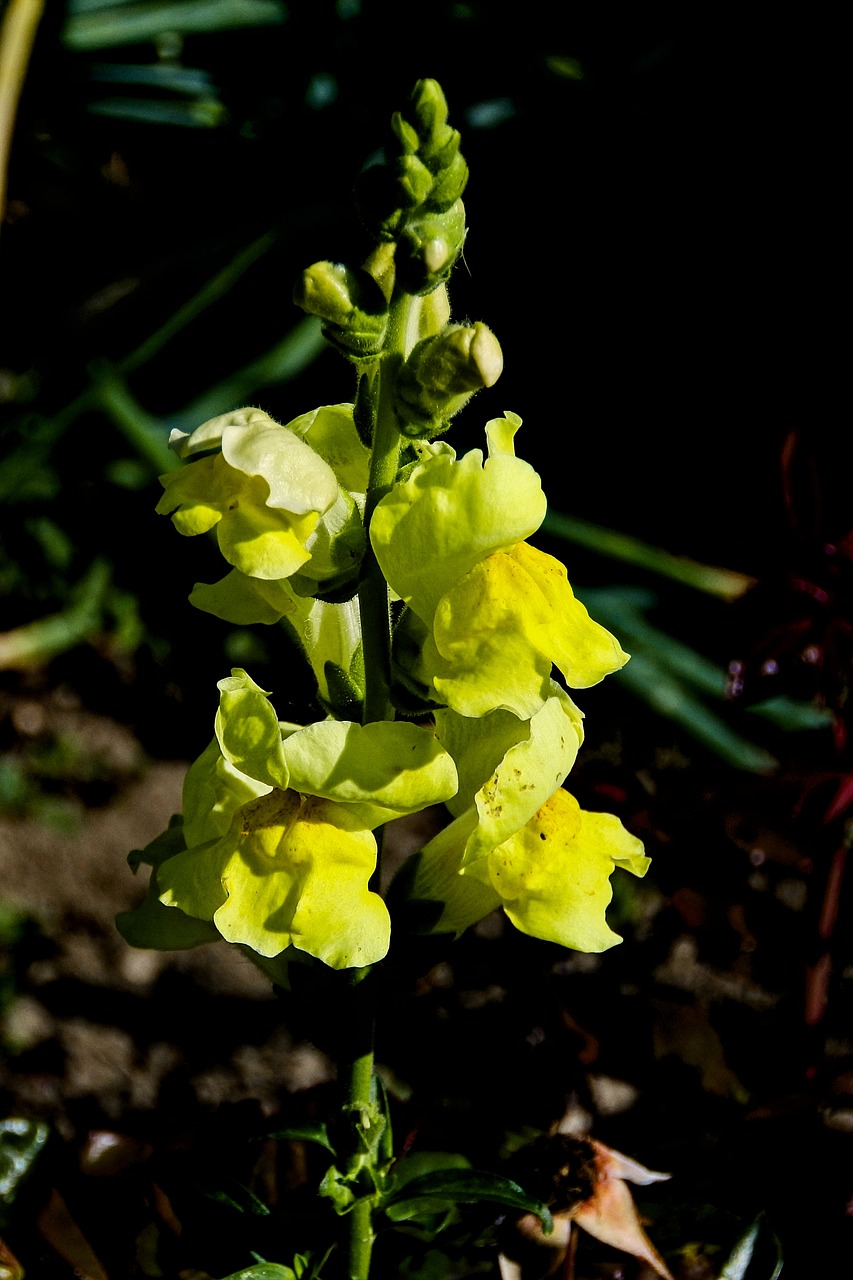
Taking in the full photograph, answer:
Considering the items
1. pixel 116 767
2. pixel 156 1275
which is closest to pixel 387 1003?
pixel 156 1275

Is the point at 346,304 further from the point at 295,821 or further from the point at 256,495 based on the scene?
the point at 295,821

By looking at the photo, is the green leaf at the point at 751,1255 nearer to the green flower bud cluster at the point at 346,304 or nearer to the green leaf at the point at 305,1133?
the green leaf at the point at 305,1133

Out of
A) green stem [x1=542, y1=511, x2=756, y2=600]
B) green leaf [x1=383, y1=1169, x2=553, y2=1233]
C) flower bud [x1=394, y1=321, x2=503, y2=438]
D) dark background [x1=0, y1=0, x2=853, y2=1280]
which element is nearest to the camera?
flower bud [x1=394, y1=321, x2=503, y2=438]

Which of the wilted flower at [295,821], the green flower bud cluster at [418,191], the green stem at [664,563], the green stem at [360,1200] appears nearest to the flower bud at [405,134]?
the green flower bud cluster at [418,191]

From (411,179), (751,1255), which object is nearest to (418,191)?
(411,179)

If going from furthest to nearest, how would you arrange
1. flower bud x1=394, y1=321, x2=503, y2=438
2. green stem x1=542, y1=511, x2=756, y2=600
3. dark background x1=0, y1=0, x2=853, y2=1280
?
dark background x1=0, y1=0, x2=853, y2=1280
green stem x1=542, y1=511, x2=756, y2=600
flower bud x1=394, y1=321, x2=503, y2=438

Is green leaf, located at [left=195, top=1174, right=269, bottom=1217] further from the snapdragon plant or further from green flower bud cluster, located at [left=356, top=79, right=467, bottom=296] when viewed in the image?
green flower bud cluster, located at [left=356, top=79, right=467, bottom=296]

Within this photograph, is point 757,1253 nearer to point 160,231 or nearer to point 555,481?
point 555,481

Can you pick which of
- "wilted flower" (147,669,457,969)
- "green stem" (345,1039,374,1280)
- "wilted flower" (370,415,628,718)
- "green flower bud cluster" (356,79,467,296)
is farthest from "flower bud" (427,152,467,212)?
"green stem" (345,1039,374,1280)
